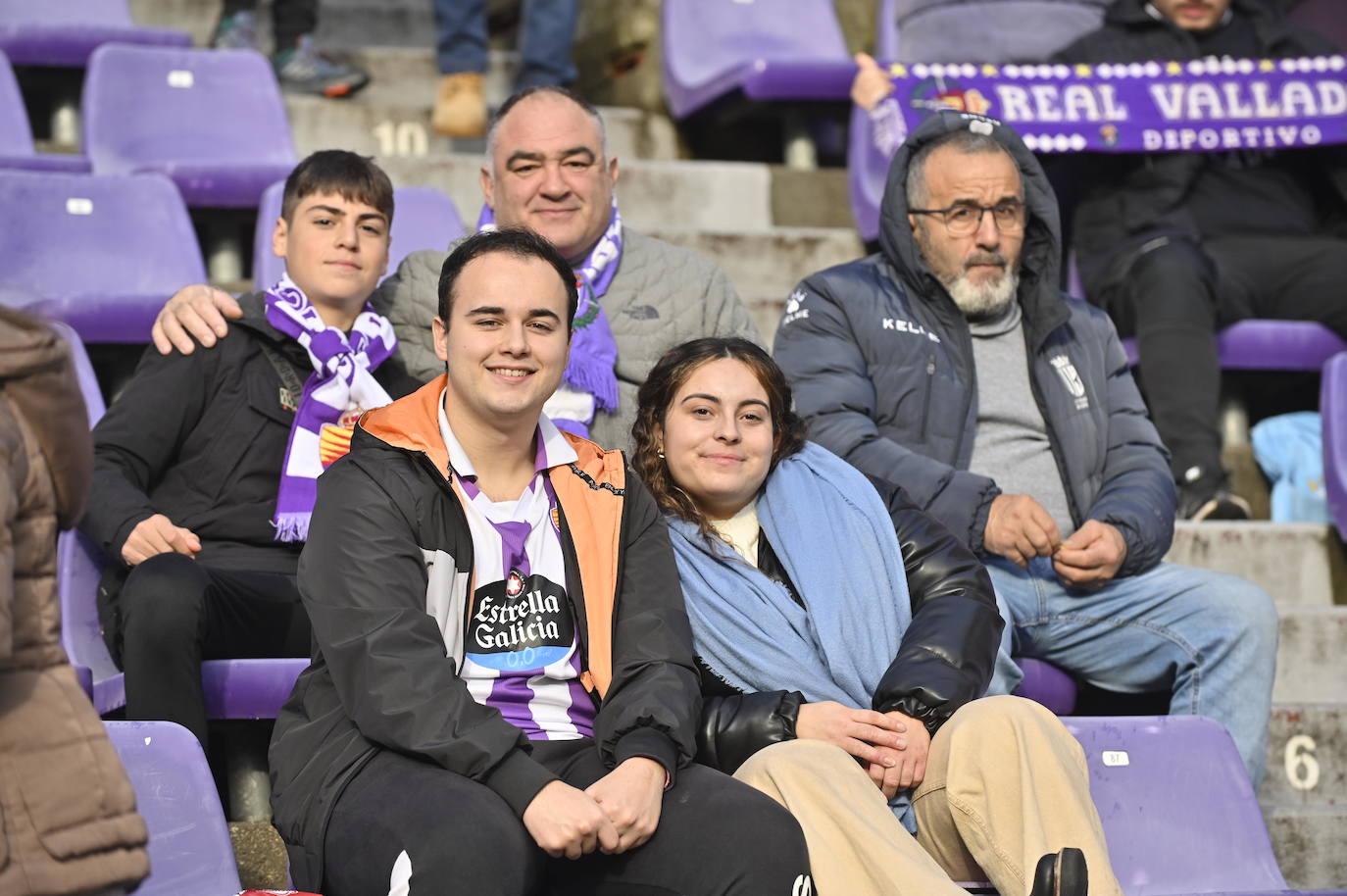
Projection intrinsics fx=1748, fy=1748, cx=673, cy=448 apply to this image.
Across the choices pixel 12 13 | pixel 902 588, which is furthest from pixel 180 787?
pixel 12 13

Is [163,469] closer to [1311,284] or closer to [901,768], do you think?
[901,768]

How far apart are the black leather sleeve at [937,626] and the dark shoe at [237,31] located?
120 inches

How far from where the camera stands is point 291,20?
4984 mm

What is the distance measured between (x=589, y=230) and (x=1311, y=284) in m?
1.89

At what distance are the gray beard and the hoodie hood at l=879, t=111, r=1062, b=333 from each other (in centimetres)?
2

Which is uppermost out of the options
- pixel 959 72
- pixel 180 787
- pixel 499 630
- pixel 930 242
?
pixel 959 72

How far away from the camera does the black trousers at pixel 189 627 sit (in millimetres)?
2545

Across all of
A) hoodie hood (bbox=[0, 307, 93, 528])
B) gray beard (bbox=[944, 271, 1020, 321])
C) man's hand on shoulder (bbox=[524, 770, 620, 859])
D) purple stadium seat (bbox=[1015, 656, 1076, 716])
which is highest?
gray beard (bbox=[944, 271, 1020, 321])

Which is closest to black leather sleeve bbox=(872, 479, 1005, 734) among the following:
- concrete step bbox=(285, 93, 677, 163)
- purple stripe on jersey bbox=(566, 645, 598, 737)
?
purple stripe on jersey bbox=(566, 645, 598, 737)

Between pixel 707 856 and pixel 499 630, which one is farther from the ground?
pixel 499 630

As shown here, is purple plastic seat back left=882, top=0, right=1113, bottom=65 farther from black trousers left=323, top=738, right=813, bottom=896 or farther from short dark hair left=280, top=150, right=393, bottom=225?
black trousers left=323, top=738, right=813, bottom=896

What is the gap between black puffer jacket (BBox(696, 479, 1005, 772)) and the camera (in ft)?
7.62

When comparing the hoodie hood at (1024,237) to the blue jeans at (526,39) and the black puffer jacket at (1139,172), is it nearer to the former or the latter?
the black puffer jacket at (1139,172)

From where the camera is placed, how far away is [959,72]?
434 cm
